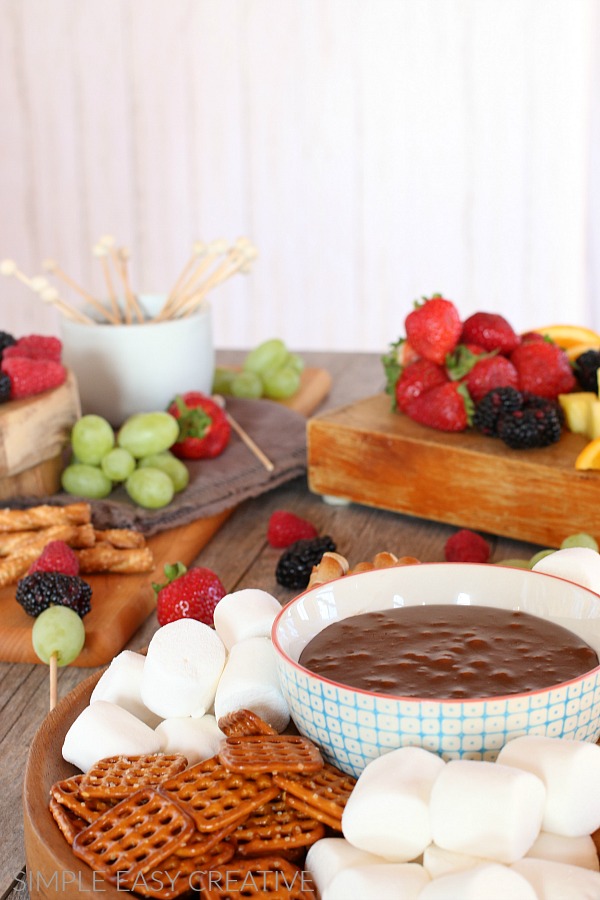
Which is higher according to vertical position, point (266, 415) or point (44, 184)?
point (44, 184)

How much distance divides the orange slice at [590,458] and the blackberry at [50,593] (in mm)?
673

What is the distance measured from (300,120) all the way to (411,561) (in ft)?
12.3

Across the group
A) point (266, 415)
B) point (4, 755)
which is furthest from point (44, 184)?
point (4, 755)

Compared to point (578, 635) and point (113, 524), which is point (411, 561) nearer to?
point (578, 635)

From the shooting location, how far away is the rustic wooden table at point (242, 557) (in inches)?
36.1

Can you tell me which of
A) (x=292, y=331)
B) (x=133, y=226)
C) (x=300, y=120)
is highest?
(x=300, y=120)

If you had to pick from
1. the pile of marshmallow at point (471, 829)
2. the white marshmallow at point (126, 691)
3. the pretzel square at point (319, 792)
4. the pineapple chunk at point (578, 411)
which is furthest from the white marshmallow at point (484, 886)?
the pineapple chunk at point (578, 411)

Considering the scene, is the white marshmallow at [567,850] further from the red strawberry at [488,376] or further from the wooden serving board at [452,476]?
the red strawberry at [488,376]

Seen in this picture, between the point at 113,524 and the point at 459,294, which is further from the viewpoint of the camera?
the point at 459,294

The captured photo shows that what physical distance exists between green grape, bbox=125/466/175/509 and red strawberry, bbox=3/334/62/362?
271 mm

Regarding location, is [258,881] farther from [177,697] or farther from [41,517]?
[41,517]

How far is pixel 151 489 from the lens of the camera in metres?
1.58

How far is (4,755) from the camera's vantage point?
1017mm

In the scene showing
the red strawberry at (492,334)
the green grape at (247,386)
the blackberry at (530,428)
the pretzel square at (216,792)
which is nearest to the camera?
the pretzel square at (216,792)
